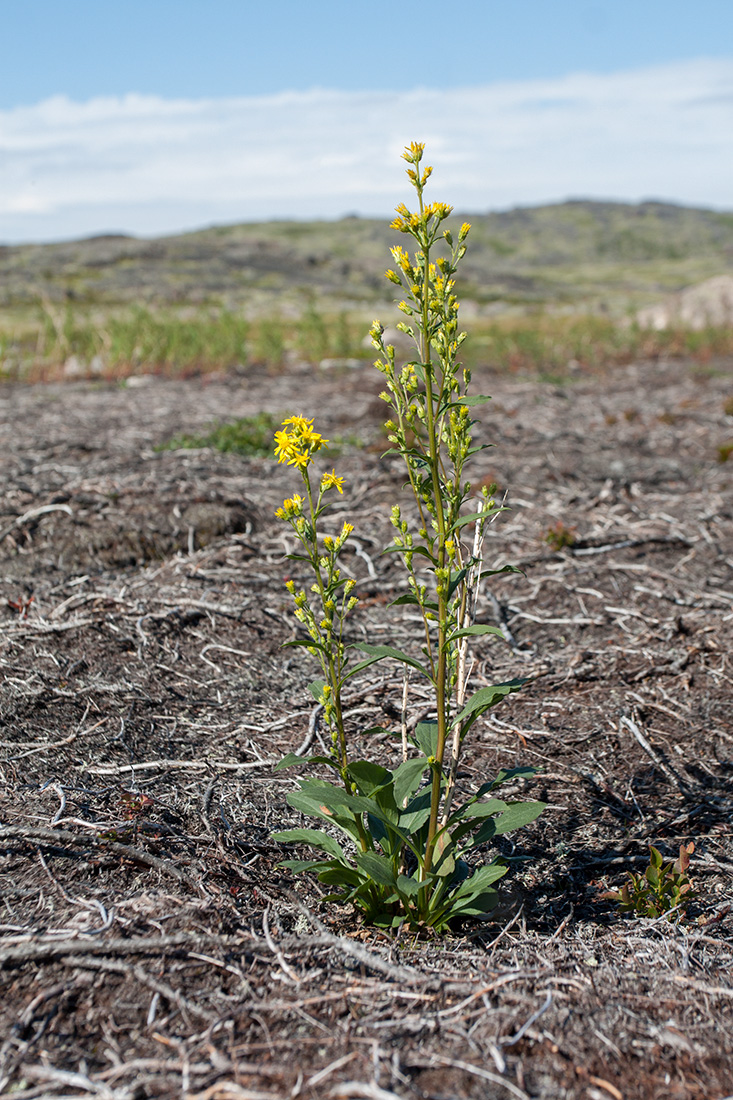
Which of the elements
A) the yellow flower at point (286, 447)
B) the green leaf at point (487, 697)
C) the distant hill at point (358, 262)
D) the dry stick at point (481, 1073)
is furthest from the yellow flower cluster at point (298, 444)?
the distant hill at point (358, 262)

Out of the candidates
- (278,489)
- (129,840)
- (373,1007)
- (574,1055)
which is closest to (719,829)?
(574,1055)

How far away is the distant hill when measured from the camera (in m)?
52.7

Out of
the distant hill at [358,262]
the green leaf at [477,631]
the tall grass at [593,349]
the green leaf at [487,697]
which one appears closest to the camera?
the green leaf at [477,631]

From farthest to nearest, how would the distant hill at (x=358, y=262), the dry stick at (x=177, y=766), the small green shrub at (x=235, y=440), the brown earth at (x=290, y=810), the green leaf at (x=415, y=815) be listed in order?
the distant hill at (x=358, y=262), the small green shrub at (x=235, y=440), the dry stick at (x=177, y=766), the green leaf at (x=415, y=815), the brown earth at (x=290, y=810)

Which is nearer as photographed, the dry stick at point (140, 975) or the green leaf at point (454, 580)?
the dry stick at point (140, 975)

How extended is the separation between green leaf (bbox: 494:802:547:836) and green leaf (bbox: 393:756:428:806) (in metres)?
0.25

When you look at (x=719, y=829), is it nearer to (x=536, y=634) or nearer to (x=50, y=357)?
(x=536, y=634)

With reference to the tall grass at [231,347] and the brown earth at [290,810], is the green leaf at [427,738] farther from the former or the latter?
the tall grass at [231,347]

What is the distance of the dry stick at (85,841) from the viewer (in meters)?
2.23

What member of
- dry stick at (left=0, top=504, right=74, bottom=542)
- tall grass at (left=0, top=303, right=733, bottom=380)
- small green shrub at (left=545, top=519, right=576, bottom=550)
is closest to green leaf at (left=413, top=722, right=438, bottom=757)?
small green shrub at (left=545, top=519, right=576, bottom=550)

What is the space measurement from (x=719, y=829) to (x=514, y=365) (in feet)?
45.0

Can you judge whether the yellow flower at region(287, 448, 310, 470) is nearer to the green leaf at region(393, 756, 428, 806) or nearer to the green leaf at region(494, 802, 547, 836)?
the green leaf at region(393, 756, 428, 806)

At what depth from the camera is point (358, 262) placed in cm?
8194

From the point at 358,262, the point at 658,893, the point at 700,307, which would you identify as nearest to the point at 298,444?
the point at 658,893
